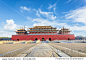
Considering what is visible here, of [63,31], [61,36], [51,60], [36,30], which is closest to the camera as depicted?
[51,60]

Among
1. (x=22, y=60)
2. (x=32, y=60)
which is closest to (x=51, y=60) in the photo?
(x=32, y=60)

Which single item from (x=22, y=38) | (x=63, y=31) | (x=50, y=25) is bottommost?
(x=22, y=38)

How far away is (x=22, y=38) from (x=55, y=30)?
1981 centimetres

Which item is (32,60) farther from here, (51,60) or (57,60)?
(57,60)

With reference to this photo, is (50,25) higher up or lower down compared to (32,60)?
higher up

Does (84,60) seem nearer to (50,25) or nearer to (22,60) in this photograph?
(22,60)

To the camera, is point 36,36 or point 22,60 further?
point 36,36

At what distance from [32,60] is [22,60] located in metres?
0.52

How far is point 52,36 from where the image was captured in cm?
3831

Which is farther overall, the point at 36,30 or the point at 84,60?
the point at 36,30

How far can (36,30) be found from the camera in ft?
133

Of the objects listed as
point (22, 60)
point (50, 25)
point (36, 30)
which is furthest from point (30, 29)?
point (22, 60)

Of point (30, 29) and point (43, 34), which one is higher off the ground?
point (30, 29)

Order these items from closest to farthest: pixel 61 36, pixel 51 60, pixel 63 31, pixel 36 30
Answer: pixel 51 60 → pixel 61 36 → pixel 36 30 → pixel 63 31
